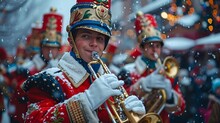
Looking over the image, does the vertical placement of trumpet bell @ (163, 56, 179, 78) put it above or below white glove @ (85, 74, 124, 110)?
below

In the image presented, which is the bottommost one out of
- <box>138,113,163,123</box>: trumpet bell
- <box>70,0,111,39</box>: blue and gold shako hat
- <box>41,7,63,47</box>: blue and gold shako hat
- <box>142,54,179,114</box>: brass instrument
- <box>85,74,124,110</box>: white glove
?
<box>142,54,179,114</box>: brass instrument

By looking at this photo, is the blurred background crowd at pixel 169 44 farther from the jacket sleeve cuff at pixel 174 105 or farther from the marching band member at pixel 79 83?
the marching band member at pixel 79 83

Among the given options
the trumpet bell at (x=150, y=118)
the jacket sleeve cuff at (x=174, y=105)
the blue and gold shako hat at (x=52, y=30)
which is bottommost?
the jacket sleeve cuff at (x=174, y=105)

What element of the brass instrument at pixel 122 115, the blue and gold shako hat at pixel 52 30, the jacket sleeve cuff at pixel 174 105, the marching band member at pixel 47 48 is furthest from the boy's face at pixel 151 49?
the brass instrument at pixel 122 115

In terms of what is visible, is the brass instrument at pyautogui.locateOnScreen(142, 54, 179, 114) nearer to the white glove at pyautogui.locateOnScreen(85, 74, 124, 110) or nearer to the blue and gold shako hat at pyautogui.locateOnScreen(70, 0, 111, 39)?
the blue and gold shako hat at pyautogui.locateOnScreen(70, 0, 111, 39)

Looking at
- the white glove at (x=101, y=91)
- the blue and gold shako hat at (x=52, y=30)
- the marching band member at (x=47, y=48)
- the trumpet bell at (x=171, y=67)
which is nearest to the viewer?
the white glove at (x=101, y=91)

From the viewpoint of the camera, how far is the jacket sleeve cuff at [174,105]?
707 centimetres

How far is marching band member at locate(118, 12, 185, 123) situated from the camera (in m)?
6.99

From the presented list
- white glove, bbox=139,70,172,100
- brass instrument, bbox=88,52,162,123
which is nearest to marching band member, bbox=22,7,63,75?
white glove, bbox=139,70,172,100

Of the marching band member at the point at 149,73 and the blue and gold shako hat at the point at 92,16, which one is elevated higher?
the blue and gold shako hat at the point at 92,16

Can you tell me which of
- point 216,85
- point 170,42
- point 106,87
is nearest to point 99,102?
point 106,87

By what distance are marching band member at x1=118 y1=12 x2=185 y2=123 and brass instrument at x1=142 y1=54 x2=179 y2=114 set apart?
0.26ft

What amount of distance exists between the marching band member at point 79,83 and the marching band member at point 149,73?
2340 mm

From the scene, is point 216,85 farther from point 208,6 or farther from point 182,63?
point 208,6
